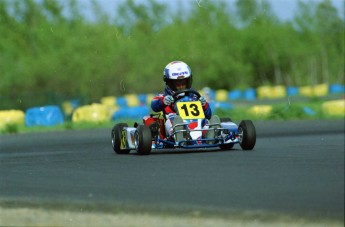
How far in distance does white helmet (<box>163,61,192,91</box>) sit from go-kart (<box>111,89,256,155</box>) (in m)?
0.27

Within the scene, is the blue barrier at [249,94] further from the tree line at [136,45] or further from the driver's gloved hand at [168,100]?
the driver's gloved hand at [168,100]

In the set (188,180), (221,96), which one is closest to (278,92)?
(221,96)

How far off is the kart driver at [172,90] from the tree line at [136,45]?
16.6 metres

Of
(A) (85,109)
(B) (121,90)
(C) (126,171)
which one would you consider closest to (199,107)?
(C) (126,171)

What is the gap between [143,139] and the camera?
10773 millimetres

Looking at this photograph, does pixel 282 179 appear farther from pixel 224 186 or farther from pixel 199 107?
pixel 199 107

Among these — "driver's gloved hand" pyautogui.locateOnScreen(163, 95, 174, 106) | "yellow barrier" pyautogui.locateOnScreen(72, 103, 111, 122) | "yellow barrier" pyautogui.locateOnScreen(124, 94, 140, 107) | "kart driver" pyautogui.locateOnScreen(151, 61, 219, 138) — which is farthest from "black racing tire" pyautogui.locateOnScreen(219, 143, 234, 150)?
"yellow barrier" pyautogui.locateOnScreen(124, 94, 140, 107)

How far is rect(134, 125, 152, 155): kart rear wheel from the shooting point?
1071 cm

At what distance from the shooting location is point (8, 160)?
11539mm

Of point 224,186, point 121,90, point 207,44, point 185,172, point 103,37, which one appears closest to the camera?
point 224,186

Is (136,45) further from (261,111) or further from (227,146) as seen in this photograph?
(227,146)

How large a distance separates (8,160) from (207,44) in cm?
3592

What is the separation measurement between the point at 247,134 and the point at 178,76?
127 centimetres

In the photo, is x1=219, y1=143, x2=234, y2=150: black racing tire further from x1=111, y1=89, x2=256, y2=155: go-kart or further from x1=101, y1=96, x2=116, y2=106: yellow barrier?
x1=101, y1=96, x2=116, y2=106: yellow barrier
